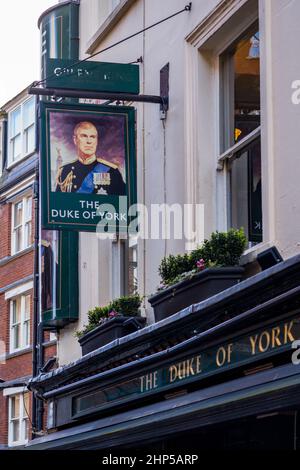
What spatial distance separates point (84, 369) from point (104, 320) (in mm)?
582

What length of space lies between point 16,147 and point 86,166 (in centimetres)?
2242

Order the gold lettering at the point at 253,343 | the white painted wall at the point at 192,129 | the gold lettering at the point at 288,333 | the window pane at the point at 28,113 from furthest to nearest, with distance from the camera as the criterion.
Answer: the window pane at the point at 28,113 < the white painted wall at the point at 192,129 < the gold lettering at the point at 253,343 < the gold lettering at the point at 288,333

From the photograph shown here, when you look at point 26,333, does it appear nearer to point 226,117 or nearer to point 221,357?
point 226,117

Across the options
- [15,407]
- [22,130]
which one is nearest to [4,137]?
[22,130]

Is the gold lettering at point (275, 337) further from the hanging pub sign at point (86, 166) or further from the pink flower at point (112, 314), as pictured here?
the pink flower at point (112, 314)

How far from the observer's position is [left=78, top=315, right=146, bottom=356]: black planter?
11.9 meters

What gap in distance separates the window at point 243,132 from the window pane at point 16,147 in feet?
76.4

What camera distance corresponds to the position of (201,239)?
432 inches

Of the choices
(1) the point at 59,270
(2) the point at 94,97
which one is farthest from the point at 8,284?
(2) the point at 94,97

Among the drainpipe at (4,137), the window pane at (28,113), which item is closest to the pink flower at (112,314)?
the window pane at (28,113)

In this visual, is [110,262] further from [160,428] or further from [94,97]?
[160,428]

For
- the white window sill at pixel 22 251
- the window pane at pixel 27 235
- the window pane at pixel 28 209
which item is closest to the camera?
the white window sill at pixel 22 251

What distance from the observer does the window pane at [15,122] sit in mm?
34812

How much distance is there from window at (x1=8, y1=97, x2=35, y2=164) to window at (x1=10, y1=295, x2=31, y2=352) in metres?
4.21
